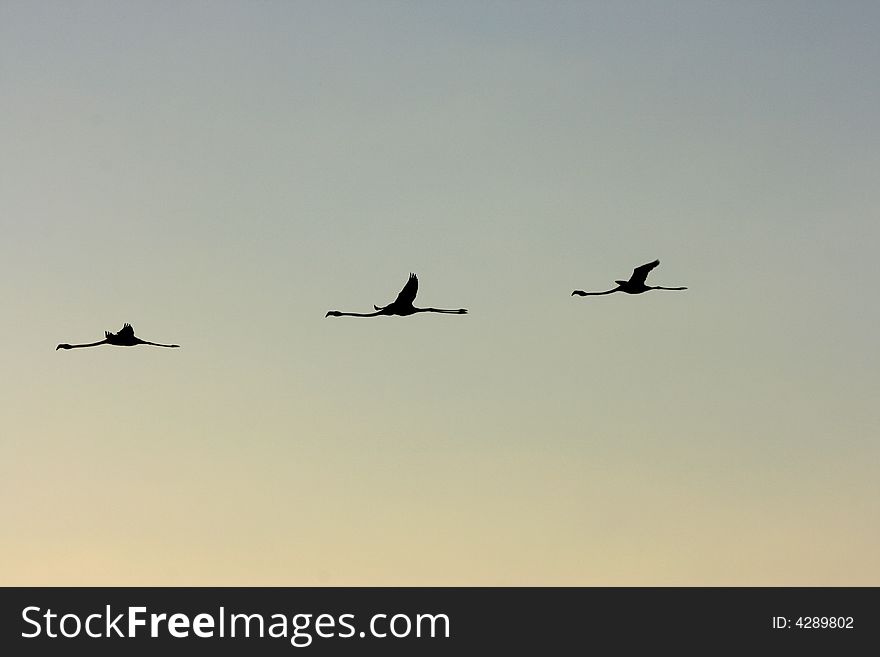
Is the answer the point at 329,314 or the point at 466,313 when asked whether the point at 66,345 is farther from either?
the point at 466,313

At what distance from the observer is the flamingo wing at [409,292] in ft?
272

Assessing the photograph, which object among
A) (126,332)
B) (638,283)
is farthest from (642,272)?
(126,332)

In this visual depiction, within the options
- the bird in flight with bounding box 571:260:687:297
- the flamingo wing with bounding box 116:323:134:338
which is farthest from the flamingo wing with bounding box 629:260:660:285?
the flamingo wing with bounding box 116:323:134:338

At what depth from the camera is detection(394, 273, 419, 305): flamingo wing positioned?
272 ft

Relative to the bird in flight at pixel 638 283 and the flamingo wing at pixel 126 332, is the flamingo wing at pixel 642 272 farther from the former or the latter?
the flamingo wing at pixel 126 332

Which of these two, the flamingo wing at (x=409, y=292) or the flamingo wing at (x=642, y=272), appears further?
the flamingo wing at (x=642, y=272)

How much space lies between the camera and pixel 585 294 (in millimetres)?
92500

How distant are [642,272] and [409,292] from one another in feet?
42.8

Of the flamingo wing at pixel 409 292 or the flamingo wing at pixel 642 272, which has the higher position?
the flamingo wing at pixel 642 272

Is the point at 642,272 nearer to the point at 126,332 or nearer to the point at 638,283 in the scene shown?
the point at 638,283

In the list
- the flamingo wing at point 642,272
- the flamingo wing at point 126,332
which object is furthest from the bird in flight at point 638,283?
the flamingo wing at point 126,332

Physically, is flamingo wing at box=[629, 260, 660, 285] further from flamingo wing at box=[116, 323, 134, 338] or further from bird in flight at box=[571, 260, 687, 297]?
flamingo wing at box=[116, 323, 134, 338]

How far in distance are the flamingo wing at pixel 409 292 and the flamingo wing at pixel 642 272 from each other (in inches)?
485
